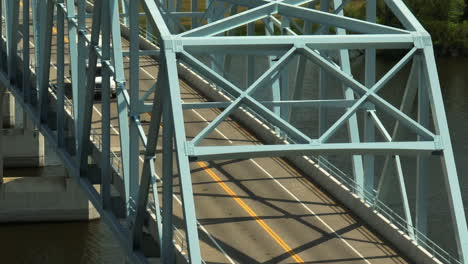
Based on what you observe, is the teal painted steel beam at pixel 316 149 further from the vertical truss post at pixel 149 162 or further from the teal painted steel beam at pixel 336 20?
the teal painted steel beam at pixel 336 20

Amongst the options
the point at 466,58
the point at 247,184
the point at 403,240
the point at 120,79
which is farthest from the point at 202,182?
the point at 466,58

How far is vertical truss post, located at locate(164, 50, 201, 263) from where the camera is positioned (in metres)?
31.7

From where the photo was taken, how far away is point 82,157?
47438mm

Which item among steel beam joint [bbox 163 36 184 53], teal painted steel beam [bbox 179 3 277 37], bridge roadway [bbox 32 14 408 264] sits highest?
teal painted steel beam [bbox 179 3 277 37]

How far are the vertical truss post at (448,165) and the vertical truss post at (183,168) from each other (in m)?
6.75

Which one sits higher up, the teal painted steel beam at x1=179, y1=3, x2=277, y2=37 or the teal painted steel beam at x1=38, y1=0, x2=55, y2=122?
the teal painted steel beam at x1=179, y1=3, x2=277, y2=37

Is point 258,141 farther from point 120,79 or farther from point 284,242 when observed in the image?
point 284,242

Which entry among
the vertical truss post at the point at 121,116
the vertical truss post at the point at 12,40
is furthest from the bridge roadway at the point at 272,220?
the vertical truss post at the point at 12,40

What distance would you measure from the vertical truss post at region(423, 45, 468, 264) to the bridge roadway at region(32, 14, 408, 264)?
9.81 feet

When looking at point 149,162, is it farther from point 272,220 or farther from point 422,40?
point 422,40

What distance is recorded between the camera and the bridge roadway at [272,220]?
36.9 m

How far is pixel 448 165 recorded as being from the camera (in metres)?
34.8

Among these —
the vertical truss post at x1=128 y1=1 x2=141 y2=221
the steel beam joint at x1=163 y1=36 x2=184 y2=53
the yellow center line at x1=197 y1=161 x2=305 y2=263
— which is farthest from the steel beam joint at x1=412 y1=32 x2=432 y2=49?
the vertical truss post at x1=128 y1=1 x2=141 y2=221

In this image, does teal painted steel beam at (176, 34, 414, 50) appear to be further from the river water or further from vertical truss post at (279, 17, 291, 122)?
the river water
